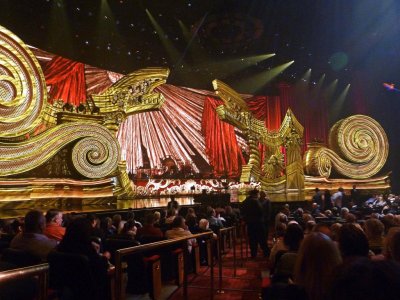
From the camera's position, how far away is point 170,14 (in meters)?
12.5

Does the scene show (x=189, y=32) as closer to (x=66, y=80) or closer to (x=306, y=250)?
(x=66, y=80)

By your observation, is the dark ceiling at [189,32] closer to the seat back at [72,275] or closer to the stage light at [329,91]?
the stage light at [329,91]

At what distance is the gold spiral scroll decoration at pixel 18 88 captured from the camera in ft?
28.3

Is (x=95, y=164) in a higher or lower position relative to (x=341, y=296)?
higher

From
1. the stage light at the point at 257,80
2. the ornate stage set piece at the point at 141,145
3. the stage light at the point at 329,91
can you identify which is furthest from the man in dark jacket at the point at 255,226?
the stage light at the point at 329,91

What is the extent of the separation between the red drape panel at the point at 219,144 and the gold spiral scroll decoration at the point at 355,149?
3383 mm

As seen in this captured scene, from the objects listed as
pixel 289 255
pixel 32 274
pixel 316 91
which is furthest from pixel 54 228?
pixel 316 91

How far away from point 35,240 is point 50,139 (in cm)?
713

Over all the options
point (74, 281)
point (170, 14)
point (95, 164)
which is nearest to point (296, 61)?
point (170, 14)

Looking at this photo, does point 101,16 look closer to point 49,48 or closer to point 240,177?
point 49,48

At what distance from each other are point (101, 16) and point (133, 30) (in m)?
1.39

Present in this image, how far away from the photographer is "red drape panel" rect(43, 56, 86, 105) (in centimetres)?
1039

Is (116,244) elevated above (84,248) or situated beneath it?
situated beneath

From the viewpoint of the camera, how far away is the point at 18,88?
8.91 metres
